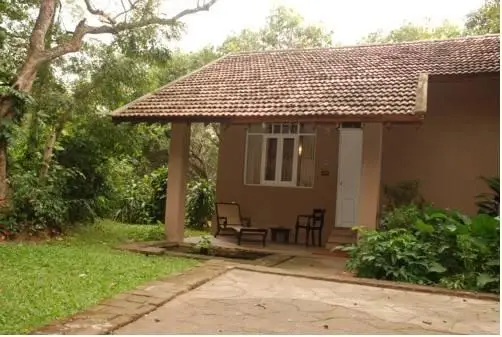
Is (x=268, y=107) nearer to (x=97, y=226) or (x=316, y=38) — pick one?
(x=97, y=226)

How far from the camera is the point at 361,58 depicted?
1256 cm

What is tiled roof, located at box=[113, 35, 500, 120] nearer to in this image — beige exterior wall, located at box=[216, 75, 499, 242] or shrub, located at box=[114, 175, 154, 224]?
beige exterior wall, located at box=[216, 75, 499, 242]

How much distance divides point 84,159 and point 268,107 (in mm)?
4749

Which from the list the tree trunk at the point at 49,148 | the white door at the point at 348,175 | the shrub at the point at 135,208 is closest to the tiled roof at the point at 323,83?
the white door at the point at 348,175

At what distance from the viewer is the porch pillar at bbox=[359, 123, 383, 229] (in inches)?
364

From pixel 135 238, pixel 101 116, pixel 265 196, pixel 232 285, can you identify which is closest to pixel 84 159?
pixel 101 116

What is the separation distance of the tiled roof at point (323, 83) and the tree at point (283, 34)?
10878 millimetres

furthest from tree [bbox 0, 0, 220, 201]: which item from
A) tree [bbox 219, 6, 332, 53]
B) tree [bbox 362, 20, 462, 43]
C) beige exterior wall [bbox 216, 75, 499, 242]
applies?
tree [bbox 362, 20, 462, 43]

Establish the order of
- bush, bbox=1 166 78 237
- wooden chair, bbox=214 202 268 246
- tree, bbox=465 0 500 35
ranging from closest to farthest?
tree, bbox=465 0 500 35 → bush, bbox=1 166 78 237 → wooden chair, bbox=214 202 268 246

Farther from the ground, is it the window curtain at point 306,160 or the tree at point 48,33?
the tree at point 48,33

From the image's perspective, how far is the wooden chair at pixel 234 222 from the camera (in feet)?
36.9

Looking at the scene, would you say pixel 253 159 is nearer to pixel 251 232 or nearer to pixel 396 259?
pixel 251 232

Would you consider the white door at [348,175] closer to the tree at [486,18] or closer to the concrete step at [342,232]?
the concrete step at [342,232]

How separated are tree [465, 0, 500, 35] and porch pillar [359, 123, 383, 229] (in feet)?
10.3
